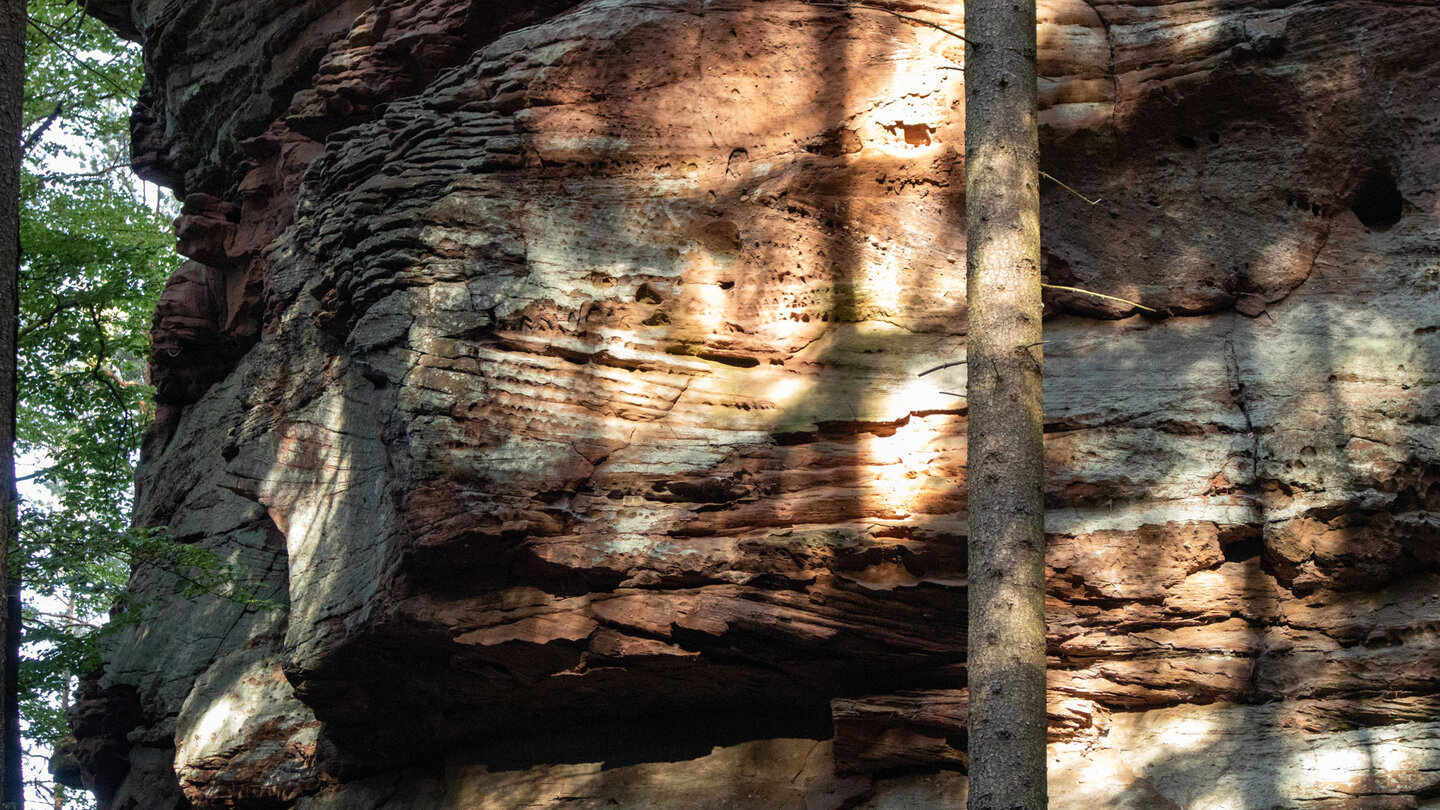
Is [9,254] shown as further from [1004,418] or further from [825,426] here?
[1004,418]

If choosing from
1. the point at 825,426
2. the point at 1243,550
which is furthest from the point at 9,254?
the point at 1243,550

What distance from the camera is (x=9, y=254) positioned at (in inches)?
251

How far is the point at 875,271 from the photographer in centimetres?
909

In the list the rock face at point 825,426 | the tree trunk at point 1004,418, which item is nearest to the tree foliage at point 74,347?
the rock face at point 825,426

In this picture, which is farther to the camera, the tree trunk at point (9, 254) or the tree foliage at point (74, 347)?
the tree foliage at point (74, 347)

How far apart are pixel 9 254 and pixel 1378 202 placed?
9358 mm

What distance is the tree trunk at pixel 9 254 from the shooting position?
607 cm

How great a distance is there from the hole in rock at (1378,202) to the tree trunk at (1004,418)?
3.75 metres

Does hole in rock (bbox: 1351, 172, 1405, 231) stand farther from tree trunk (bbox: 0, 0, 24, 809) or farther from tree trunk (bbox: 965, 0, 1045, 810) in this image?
tree trunk (bbox: 0, 0, 24, 809)

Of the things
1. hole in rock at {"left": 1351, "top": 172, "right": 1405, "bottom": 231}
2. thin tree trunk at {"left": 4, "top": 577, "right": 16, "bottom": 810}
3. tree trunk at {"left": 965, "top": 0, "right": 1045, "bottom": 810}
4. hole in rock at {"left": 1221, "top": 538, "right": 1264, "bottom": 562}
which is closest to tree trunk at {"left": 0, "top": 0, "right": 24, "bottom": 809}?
thin tree trunk at {"left": 4, "top": 577, "right": 16, "bottom": 810}

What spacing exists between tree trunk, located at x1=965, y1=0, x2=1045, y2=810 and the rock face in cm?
183

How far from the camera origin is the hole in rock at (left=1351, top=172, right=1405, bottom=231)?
29.5ft

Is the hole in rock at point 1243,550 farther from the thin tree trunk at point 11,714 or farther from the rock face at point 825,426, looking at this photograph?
the thin tree trunk at point 11,714

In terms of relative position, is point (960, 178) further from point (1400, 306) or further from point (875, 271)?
point (1400, 306)
